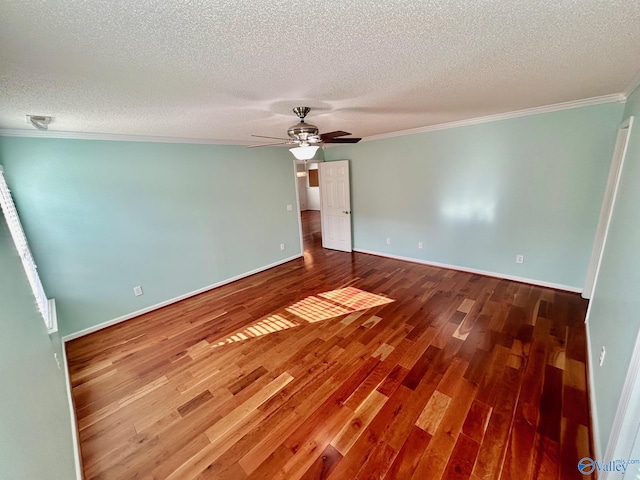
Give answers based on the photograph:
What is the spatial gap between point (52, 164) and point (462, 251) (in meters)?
5.27

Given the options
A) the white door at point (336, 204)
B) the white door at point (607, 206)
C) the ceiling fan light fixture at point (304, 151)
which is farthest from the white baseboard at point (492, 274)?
the ceiling fan light fixture at point (304, 151)

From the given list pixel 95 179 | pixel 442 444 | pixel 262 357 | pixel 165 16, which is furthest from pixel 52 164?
pixel 442 444

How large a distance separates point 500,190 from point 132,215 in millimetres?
4819

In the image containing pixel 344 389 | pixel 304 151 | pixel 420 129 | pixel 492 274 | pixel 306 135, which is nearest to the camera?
pixel 344 389

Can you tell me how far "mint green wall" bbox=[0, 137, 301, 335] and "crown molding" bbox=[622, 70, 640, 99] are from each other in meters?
4.17

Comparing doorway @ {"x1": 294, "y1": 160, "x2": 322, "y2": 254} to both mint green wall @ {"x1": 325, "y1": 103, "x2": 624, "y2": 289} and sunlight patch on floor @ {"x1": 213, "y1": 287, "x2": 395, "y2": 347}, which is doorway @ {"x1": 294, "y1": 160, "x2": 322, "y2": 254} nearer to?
mint green wall @ {"x1": 325, "y1": 103, "x2": 624, "y2": 289}

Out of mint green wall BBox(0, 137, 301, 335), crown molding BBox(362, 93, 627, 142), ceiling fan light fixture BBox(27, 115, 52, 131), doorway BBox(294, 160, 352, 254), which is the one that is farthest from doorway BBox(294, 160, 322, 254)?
ceiling fan light fixture BBox(27, 115, 52, 131)

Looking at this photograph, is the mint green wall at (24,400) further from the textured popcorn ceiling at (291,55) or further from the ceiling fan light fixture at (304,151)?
the ceiling fan light fixture at (304,151)

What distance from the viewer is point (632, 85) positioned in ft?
7.18

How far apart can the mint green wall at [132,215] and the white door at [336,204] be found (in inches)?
47.9

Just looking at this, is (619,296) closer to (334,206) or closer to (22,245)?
(334,206)

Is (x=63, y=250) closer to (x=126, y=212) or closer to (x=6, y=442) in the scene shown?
(x=126, y=212)

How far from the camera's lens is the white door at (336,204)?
5.10 meters

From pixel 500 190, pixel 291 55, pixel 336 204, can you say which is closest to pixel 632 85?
pixel 500 190
